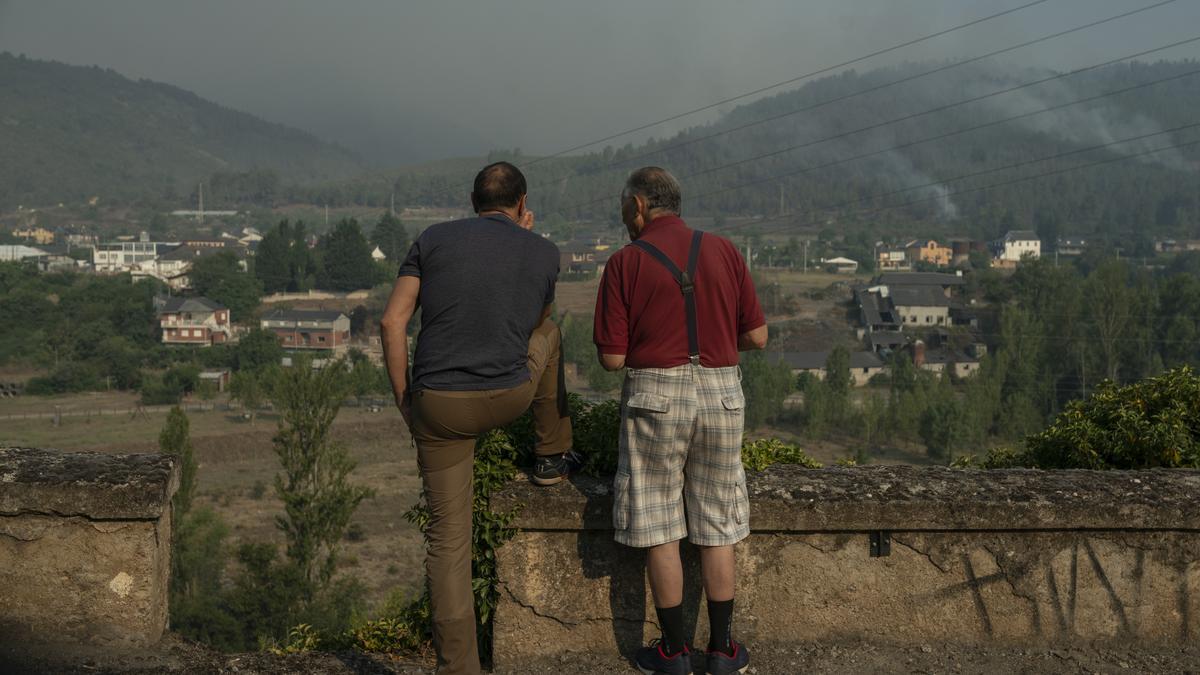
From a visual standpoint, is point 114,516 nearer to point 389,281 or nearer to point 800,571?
point 800,571

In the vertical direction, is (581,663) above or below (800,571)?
below

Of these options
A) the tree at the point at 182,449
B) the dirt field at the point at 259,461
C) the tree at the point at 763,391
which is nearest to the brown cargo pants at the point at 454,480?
the tree at the point at 182,449

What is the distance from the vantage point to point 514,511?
4.02m

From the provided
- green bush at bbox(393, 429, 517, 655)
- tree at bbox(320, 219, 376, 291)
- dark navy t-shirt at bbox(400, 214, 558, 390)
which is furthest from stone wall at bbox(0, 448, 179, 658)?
tree at bbox(320, 219, 376, 291)

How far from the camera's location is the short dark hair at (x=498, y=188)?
3.74 m

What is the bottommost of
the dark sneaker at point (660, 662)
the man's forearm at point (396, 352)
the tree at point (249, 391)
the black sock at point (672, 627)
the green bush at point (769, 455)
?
the tree at point (249, 391)

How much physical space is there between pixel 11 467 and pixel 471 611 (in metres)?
1.69

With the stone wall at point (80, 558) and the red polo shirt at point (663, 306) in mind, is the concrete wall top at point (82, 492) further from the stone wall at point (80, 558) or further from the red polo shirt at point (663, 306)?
the red polo shirt at point (663, 306)

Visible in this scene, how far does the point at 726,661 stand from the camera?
12.8 feet

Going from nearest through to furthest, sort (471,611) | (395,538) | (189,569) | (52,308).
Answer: (471,611)
(189,569)
(395,538)
(52,308)

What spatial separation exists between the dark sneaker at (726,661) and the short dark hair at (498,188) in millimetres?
1641

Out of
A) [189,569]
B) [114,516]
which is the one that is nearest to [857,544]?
[114,516]

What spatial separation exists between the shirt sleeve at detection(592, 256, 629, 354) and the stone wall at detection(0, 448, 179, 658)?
63.5 inches

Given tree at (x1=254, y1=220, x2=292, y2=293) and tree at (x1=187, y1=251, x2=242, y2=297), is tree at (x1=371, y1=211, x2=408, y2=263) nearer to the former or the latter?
tree at (x1=254, y1=220, x2=292, y2=293)
